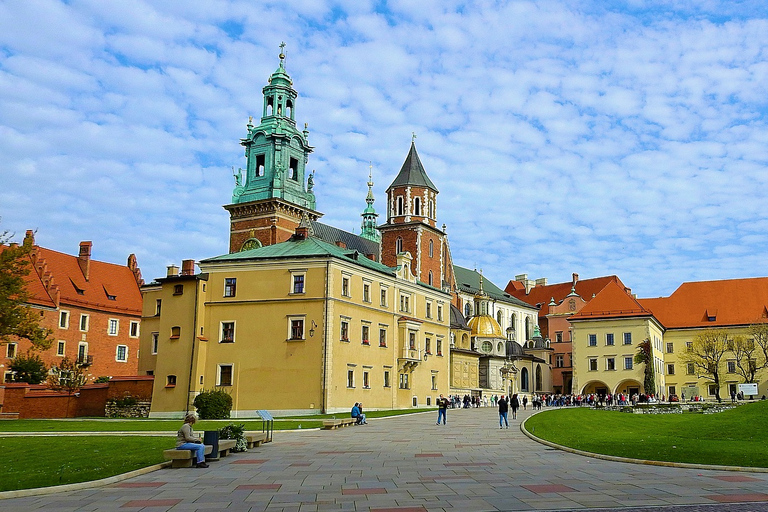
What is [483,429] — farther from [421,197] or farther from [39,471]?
[421,197]

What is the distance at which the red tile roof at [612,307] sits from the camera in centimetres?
8888

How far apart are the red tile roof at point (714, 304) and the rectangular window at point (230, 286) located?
6319 cm

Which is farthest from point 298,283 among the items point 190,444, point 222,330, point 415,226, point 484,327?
point 484,327

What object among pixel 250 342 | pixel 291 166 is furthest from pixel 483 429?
pixel 291 166

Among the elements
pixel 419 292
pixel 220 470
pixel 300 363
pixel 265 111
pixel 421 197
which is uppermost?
pixel 265 111

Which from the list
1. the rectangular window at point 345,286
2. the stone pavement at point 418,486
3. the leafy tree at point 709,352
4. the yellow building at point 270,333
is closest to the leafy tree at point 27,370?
the yellow building at point 270,333

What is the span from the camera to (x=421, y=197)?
9188cm

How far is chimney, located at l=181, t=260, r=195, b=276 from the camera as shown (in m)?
61.2

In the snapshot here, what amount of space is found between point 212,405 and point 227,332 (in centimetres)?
870

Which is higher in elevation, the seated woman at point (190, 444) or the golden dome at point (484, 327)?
the golden dome at point (484, 327)

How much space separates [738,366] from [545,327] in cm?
4113

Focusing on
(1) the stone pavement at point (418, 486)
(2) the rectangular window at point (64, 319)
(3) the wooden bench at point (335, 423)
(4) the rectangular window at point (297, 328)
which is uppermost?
(2) the rectangular window at point (64, 319)

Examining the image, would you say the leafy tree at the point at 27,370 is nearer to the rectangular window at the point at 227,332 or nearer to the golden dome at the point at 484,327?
the rectangular window at the point at 227,332

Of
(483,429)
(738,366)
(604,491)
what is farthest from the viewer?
(738,366)
